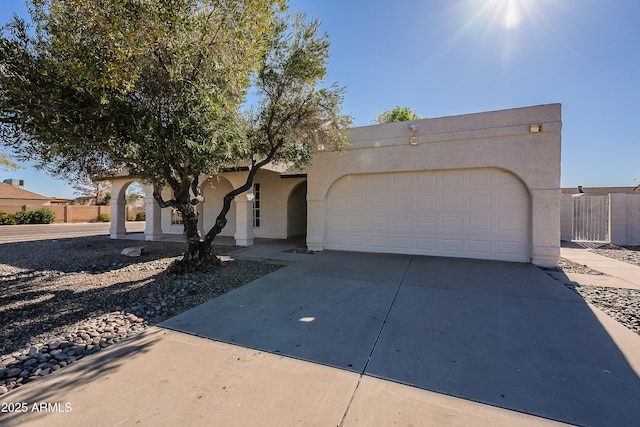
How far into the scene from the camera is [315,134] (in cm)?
812

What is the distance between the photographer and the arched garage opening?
14047 millimetres

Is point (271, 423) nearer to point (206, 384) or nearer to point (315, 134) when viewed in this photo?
point (206, 384)

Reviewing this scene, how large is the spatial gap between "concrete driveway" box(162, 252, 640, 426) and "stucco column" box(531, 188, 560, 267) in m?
1.52

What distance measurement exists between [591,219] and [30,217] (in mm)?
40524

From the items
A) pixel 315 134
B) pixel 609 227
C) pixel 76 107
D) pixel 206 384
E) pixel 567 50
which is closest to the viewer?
pixel 206 384

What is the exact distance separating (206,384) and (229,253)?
7.45 metres

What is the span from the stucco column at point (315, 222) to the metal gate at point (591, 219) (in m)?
11.2

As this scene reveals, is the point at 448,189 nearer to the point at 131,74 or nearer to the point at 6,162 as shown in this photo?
the point at 131,74

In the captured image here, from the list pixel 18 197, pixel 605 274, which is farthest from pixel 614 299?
pixel 18 197

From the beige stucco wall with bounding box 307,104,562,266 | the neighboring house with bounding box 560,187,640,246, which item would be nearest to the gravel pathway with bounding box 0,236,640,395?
the beige stucco wall with bounding box 307,104,562,266

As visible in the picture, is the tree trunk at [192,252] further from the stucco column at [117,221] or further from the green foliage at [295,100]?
the stucco column at [117,221]

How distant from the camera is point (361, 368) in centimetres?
282

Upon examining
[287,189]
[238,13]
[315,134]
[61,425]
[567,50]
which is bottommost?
[61,425]

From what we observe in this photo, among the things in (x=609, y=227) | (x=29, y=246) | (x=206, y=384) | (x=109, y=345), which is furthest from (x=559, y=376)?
(x=29, y=246)
